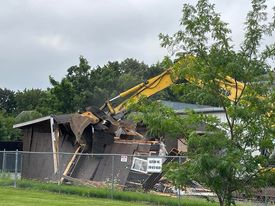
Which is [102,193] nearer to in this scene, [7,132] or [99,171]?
[99,171]

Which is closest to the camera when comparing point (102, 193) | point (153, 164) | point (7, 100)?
point (153, 164)

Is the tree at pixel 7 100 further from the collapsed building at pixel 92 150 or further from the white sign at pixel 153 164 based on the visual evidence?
the white sign at pixel 153 164

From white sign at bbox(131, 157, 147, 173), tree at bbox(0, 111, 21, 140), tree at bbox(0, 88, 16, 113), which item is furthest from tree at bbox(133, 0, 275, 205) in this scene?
tree at bbox(0, 88, 16, 113)

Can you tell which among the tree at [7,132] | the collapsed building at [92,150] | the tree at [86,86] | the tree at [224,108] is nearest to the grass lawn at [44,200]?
the collapsed building at [92,150]

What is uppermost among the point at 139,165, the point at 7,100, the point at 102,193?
the point at 7,100

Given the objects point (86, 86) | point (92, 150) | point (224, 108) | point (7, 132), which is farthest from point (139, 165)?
point (86, 86)

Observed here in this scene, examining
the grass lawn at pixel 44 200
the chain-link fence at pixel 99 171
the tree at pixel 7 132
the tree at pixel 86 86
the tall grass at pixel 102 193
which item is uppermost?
the tree at pixel 86 86

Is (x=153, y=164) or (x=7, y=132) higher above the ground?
(x=7, y=132)

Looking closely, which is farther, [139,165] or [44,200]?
[139,165]

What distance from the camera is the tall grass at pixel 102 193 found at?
19.8m

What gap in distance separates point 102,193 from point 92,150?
4.03 metres

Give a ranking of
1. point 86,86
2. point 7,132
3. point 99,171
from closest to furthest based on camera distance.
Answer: point 99,171 < point 7,132 < point 86,86

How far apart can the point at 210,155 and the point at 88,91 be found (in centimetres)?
5141

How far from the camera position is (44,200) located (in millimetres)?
19953
